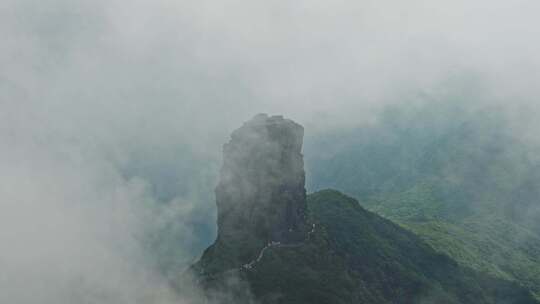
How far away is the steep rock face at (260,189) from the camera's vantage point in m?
158

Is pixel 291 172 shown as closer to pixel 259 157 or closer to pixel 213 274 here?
pixel 259 157

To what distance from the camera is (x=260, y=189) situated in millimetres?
161875

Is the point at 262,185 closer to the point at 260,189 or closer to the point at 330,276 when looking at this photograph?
the point at 260,189

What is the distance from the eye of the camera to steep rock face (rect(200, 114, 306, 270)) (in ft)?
520

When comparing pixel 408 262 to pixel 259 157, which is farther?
pixel 408 262

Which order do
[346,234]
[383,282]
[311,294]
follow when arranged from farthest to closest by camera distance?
[346,234]
[383,282]
[311,294]

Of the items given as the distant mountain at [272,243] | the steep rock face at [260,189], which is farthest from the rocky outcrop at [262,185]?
the distant mountain at [272,243]

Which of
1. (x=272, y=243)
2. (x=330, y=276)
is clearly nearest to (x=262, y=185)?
(x=272, y=243)

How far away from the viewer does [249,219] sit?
15938cm

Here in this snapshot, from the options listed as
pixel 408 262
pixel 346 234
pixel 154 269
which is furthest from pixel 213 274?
pixel 408 262

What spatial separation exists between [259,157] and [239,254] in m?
24.3

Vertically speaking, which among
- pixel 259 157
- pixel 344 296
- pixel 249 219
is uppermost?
pixel 259 157

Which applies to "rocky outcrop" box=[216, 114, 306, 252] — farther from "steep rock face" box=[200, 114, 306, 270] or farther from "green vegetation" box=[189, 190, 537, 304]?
"green vegetation" box=[189, 190, 537, 304]

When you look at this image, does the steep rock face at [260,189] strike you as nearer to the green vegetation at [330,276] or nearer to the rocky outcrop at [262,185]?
the rocky outcrop at [262,185]
